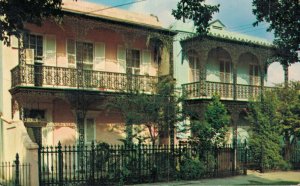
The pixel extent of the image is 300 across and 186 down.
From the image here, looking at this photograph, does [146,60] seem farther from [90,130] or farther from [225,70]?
[225,70]

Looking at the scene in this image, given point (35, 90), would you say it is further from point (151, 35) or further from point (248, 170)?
point (248, 170)

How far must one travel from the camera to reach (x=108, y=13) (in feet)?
81.3

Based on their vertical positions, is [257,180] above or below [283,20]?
below

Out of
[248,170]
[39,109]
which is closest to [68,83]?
[39,109]

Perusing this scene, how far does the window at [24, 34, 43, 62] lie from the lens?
21859mm

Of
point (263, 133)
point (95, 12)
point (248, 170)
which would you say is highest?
point (95, 12)

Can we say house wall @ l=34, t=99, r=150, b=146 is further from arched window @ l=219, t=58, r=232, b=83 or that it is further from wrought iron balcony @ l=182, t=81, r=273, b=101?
arched window @ l=219, t=58, r=232, b=83

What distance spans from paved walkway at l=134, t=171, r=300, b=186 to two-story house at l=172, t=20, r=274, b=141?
4579 millimetres

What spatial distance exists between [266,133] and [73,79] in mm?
10299

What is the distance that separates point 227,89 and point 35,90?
12.2 metres

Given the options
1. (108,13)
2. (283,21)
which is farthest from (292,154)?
(283,21)

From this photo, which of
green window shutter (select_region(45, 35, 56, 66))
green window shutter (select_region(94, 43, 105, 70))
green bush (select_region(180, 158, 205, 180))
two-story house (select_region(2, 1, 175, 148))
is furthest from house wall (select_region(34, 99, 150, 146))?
green bush (select_region(180, 158, 205, 180))

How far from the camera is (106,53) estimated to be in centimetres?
2442

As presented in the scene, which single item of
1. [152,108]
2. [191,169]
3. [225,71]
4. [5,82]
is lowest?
[191,169]
